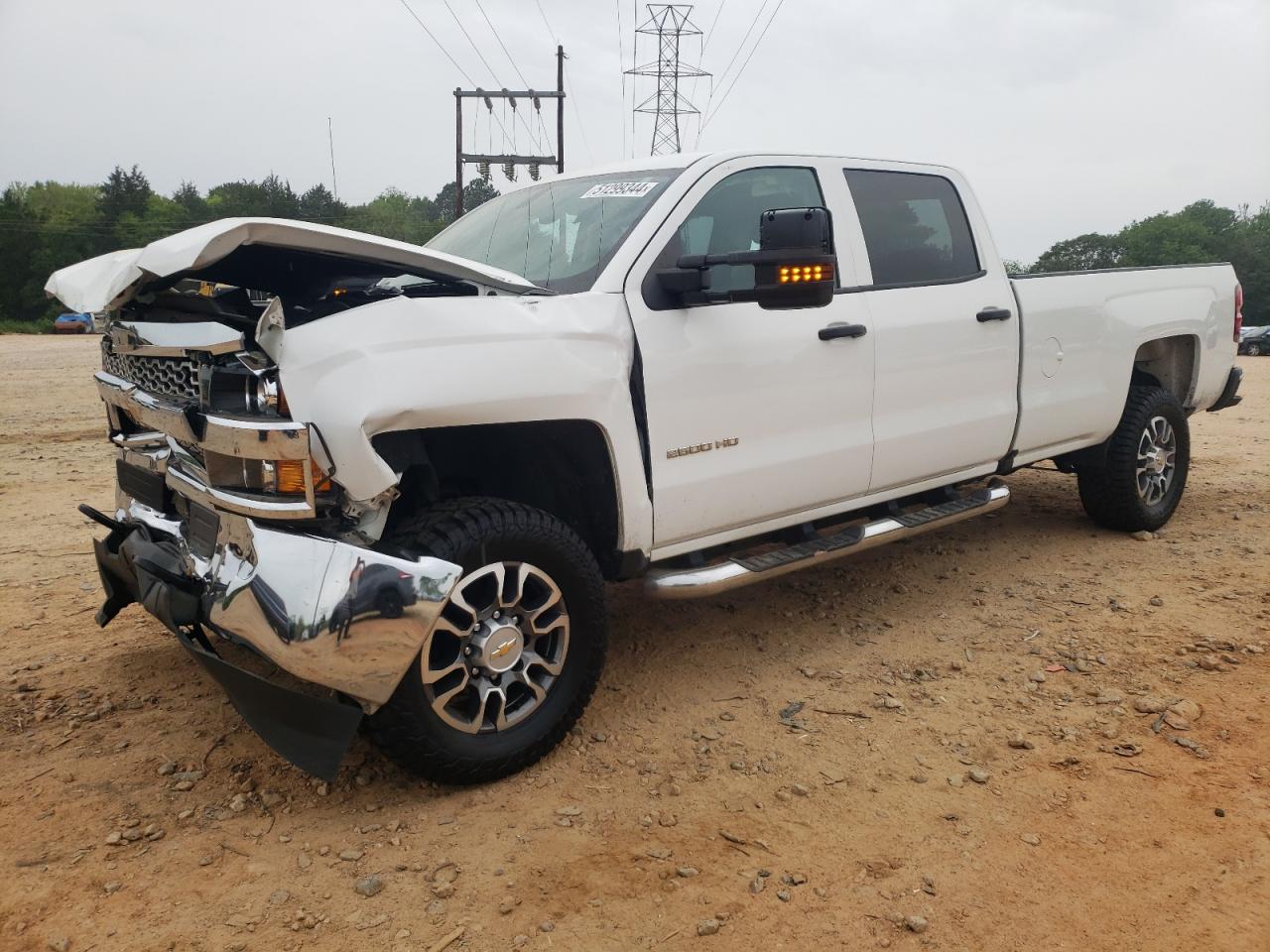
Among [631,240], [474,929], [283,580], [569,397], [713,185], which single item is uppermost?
[713,185]

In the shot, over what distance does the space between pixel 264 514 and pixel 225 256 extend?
0.69 meters

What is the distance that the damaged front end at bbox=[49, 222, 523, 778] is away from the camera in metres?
2.51

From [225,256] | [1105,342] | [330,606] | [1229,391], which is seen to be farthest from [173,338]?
[1229,391]

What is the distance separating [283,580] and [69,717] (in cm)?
149

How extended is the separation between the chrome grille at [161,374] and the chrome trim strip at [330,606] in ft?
1.45

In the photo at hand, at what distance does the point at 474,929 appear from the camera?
233 cm

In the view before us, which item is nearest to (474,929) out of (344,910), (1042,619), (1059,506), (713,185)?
(344,910)

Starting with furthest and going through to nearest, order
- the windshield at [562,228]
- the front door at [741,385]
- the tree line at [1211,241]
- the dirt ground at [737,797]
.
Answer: the tree line at [1211,241] < the windshield at [562,228] < the front door at [741,385] < the dirt ground at [737,797]

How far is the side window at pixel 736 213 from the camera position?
3.50 m

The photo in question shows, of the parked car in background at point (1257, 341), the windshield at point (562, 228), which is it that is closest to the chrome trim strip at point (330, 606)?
the windshield at point (562, 228)

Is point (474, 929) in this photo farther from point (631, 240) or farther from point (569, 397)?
point (631, 240)

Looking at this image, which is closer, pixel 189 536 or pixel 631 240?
pixel 189 536

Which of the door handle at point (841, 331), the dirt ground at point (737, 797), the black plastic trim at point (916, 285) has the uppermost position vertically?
the black plastic trim at point (916, 285)

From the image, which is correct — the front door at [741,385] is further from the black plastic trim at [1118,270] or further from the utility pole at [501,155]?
the utility pole at [501,155]
